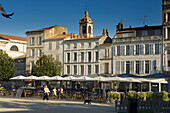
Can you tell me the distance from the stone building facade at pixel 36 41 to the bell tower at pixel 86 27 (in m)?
5.60

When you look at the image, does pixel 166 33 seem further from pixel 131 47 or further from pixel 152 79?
pixel 152 79

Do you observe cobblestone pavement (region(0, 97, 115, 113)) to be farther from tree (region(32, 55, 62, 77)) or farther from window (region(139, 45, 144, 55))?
tree (region(32, 55, 62, 77))

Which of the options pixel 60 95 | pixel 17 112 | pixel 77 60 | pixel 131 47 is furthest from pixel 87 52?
pixel 17 112

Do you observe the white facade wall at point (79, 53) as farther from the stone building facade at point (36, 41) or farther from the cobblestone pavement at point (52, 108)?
the cobblestone pavement at point (52, 108)

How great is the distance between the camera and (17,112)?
1916cm

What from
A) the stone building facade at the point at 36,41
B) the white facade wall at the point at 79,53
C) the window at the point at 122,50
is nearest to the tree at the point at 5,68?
the stone building facade at the point at 36,41

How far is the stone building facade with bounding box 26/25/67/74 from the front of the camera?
209ft

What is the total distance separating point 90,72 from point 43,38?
12.5 meters

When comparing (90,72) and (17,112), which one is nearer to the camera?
(17,112)

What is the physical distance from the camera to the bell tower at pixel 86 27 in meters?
61.8

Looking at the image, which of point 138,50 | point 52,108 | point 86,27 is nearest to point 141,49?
point 138,50

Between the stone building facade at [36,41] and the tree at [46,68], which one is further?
the stone building facade at [36,41]

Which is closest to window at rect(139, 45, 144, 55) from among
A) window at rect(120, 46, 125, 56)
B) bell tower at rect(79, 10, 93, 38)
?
window at rect(120, 46, 125, 56)

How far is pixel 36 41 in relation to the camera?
64.4 m
